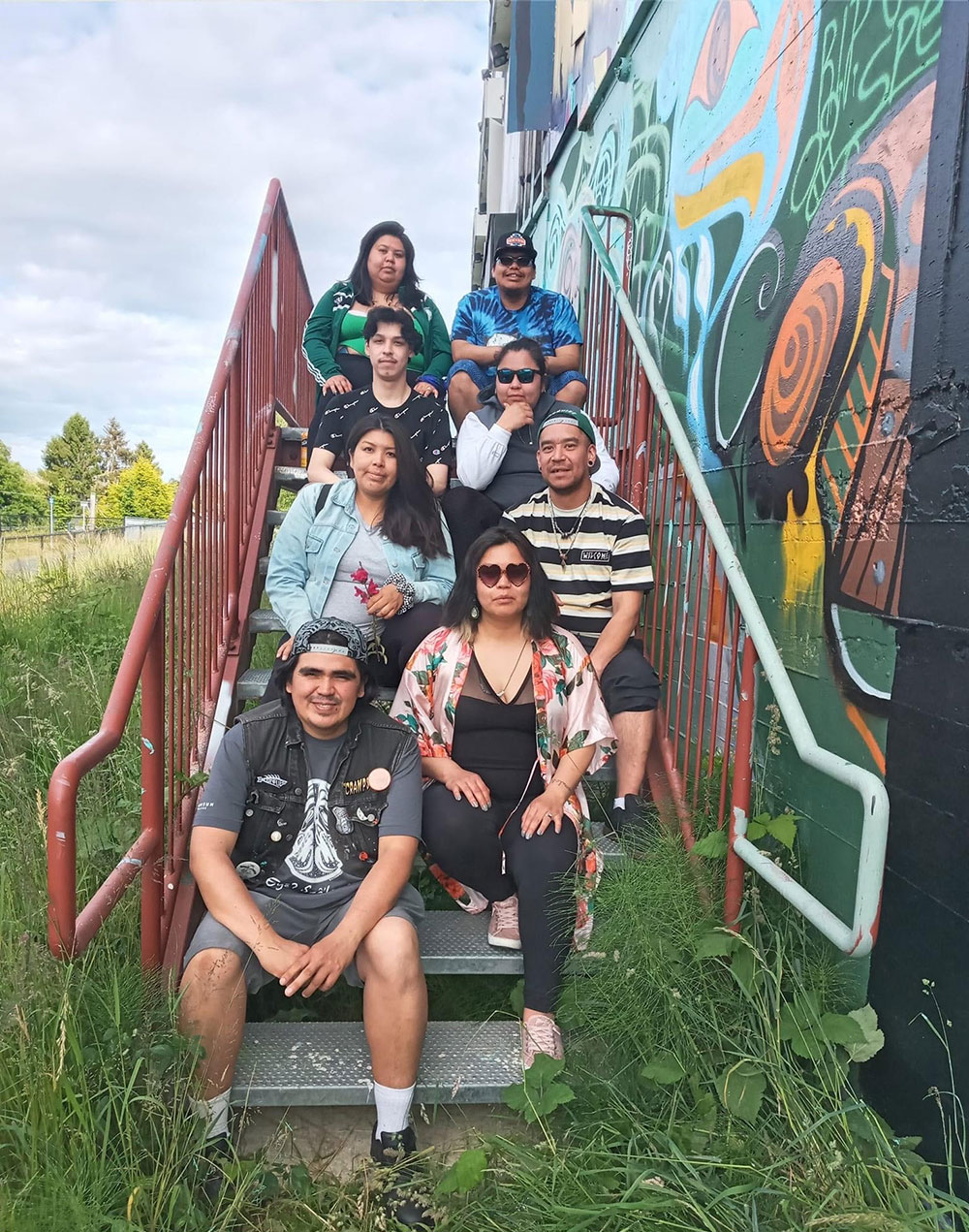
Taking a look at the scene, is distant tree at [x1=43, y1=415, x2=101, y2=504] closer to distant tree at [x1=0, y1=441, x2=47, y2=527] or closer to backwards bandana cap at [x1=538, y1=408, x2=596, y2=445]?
distant tree at [x1=0, y1=441, x2=47, y2=527]

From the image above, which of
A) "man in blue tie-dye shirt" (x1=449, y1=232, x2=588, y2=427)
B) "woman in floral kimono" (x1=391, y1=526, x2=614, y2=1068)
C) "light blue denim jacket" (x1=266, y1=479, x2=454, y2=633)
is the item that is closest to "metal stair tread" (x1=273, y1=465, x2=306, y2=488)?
"man in blue tie-dye shirt" (x1=449, y1=232, x2=588, y2=427)

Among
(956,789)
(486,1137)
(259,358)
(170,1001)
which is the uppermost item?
(259,358)

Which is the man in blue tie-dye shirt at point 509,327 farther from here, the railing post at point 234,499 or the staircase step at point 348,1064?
the staircase step at point 348,1064

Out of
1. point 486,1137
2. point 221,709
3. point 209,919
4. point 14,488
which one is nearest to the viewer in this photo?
point 486,1137

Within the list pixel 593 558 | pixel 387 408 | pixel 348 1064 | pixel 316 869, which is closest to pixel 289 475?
pixel 387 408

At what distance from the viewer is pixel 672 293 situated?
368 centimetres

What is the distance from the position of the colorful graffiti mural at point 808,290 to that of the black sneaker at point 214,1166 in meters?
1.80

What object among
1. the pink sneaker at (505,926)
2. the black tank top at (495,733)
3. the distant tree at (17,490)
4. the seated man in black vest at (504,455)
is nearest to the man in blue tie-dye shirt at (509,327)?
the seated man in black vest at (504,455)

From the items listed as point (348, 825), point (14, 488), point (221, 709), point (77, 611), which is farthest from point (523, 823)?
point (14, 488)

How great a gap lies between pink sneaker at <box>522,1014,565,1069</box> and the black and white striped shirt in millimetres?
1280

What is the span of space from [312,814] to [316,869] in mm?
150

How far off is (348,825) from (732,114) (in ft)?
9.57

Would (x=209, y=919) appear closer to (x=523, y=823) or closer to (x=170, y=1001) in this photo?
(x=170, y=1001)

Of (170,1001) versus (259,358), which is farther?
(259,358)
